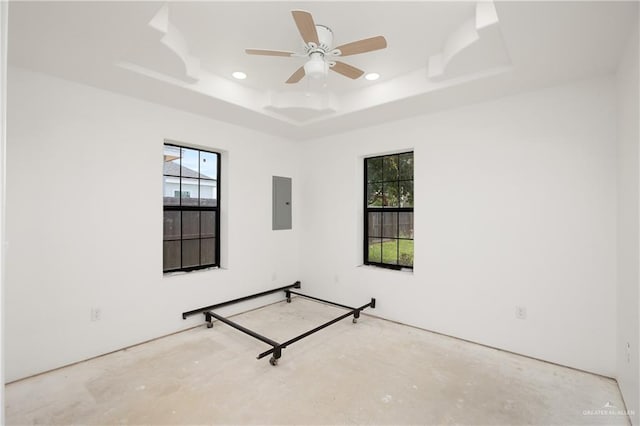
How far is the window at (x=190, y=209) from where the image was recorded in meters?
3.58

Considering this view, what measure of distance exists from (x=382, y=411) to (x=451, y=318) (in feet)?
5.30

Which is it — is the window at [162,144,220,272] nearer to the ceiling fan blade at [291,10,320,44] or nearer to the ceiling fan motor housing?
the ceiling fan motor housing

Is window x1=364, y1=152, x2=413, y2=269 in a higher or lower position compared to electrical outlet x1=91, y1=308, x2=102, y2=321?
higher

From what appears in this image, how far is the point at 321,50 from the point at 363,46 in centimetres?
34

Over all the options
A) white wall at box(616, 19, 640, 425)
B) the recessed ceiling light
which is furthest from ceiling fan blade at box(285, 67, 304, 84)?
white wall at box(616, 19, 640, 425)

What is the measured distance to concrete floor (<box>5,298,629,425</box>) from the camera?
2.05m

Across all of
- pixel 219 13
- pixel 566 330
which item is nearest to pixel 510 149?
pixel 566 330

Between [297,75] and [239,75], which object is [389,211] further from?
[239,75]

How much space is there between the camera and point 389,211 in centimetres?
409

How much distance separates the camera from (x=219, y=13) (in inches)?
88.4

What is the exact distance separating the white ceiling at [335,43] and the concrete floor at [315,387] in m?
2.52

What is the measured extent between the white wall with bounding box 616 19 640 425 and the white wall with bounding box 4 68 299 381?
3805mm

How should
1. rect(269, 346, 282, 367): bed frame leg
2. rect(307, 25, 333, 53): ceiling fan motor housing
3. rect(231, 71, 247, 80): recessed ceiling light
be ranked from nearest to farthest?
rect(307, 25, 333, 53): ceiling fan motor housing, rect(269, 346, 282, 367): bed frame leg, rect(231, 71, 247, 80): recessed ceiling light

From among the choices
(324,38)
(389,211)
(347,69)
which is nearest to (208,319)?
(389,211)
